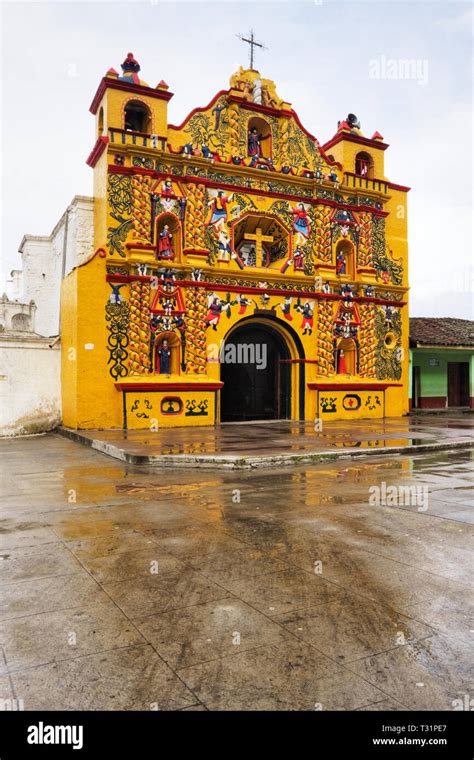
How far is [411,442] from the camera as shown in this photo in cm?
1193

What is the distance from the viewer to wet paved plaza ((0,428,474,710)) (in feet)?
8.66

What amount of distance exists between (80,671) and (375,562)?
2.49 metres

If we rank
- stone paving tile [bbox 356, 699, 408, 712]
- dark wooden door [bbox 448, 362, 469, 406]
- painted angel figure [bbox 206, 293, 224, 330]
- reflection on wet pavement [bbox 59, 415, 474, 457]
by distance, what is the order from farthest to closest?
dark wooden door [bbox 448, 362, 469, 406], painted angel figure [bbox 206, 293, 224, 330], reflection on wet pavement [bbox 59, 415, 474, 457], stone paving tile [bbox 356, 699, 408, 712]

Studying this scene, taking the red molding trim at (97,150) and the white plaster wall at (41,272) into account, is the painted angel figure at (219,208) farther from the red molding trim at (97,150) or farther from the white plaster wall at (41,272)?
the white plaster wall at (41,272)

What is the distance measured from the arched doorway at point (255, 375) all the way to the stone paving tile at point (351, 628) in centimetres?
1461

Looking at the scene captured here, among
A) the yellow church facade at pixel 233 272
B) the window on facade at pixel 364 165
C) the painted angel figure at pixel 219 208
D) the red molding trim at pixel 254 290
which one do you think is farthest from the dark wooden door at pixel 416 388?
the painted angel figure at pixel 219 208

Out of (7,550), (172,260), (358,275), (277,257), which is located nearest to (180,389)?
(172,260)

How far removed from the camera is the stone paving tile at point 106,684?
2496 millimetres

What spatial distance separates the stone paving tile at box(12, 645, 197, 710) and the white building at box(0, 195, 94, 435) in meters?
13.4

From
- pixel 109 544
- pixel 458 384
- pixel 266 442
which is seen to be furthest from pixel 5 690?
pixel 458 384

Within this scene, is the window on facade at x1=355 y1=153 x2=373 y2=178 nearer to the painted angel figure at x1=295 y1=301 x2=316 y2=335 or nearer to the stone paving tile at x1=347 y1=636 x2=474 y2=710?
the painted angel figure at x1=295 y1=301 x2=316 y2=335
